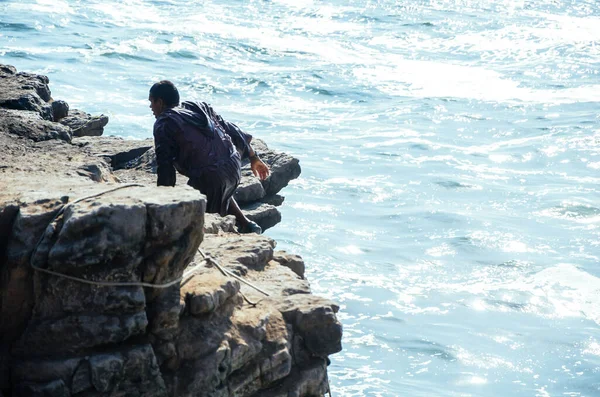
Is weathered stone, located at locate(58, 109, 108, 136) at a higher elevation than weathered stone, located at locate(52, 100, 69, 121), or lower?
lower

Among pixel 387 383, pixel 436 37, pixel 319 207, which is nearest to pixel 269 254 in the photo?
pixel 387 383

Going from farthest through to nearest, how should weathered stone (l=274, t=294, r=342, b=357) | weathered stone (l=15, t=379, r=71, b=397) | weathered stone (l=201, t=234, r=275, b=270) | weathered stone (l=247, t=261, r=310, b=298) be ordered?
weathered stone (l=201, t=234, r=275, b=270)
weathered stone (l=247, t=261, r=310, b=298)
weathered stone (l=274, t=294, r=342, b=357)
weathered stone (l=15, t=379, r=71, b=397)

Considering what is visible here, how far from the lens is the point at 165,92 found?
6082 millimetres

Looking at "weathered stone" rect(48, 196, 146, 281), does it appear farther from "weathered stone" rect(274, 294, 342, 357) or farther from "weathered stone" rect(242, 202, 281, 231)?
"weathered stone" rect(242, 202, 281, 231)

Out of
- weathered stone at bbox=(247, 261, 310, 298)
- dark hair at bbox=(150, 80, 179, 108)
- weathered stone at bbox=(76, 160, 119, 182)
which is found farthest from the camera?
dark hair at bbox=(150, 80, 179, 108)

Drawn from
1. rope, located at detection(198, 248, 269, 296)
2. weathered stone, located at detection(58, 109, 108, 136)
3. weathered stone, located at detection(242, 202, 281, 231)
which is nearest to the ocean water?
weathered stone, located at detection(242, 202, 281, 231)

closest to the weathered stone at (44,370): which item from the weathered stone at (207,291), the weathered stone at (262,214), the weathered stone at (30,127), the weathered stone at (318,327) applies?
A: the weathered stone at (207,291)

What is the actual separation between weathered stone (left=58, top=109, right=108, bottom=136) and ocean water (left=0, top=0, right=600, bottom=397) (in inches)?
108

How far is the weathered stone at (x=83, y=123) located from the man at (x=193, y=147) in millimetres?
2696

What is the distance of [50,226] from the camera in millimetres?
4066

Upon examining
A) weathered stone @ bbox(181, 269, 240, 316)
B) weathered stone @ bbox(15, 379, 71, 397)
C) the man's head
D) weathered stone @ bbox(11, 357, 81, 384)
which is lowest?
weathered stone @ bbox(15, 379, 71, 397)

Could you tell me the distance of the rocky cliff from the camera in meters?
4.03

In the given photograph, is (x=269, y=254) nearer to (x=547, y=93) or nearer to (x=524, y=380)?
(x=524, y=380)

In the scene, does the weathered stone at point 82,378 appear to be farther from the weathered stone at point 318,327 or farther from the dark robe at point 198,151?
the dark robe at point 198,151
